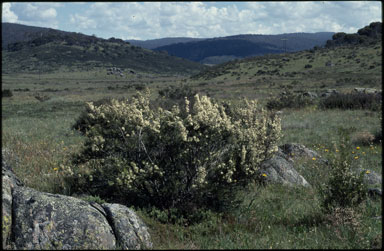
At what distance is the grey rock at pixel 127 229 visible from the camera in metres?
3.79

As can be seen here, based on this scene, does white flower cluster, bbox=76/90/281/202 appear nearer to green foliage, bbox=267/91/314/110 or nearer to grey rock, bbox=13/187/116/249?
grey rock, bbox=13/187/116/249

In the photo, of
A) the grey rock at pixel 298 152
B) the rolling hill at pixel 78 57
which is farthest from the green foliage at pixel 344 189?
Result: the rolling hill at pixel 78 57

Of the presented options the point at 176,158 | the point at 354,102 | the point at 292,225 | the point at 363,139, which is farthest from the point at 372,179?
the point at 354,102

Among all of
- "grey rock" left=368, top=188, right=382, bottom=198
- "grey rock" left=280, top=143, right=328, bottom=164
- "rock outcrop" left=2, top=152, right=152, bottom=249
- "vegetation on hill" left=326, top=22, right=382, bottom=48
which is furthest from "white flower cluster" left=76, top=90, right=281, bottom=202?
"vegetation on hill" left=326, top=22, right=382, bottom=48

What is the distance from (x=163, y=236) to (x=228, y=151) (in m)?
1.75

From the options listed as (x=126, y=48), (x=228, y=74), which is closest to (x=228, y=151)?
(x=228, y=74)

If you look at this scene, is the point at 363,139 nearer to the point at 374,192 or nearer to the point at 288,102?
the point at 374,192

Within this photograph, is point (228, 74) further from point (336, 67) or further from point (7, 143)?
point (7, 143)

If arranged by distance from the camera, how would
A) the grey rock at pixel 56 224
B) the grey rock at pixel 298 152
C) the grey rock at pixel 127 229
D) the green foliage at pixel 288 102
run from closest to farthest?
the grey rock at pixel 56 224 < the grey rock at pixel 127 229 < the grey rock at pixel 298 152 < the green foliage at pixel 288 102

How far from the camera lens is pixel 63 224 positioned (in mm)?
3611

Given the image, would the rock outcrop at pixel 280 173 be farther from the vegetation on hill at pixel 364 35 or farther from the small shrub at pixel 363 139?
the vegetation on hill at pixel 364 35

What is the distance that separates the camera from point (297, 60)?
72312 mm

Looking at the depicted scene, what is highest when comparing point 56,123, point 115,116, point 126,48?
point 126,48

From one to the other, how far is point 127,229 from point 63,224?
703 mm
